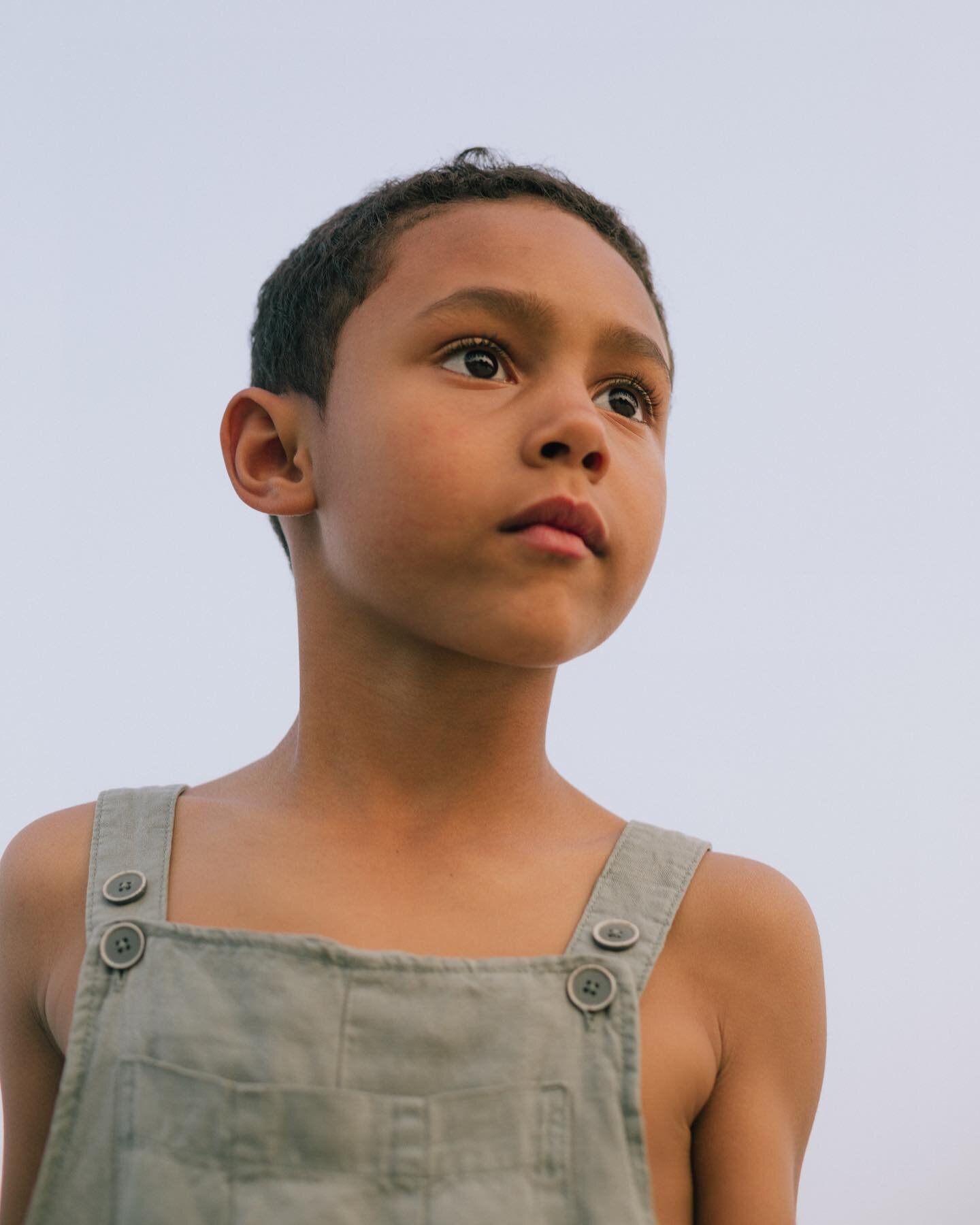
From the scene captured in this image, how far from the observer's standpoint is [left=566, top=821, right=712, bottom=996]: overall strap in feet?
3.21

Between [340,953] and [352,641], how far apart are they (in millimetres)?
272

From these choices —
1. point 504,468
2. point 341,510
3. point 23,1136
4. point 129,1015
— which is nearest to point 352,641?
point 341,510

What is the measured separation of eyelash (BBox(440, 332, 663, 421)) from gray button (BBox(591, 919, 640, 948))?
0.43 meters

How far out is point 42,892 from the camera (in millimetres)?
1063

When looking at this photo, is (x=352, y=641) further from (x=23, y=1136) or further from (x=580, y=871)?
(x=23, y=1136)

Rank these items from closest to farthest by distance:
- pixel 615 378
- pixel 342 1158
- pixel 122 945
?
pixel 342 1158 < pixel 122 945 < pixel 615 378

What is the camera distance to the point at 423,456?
0.96m

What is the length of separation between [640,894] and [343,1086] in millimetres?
278

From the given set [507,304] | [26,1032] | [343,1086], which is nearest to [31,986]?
[26,1032]

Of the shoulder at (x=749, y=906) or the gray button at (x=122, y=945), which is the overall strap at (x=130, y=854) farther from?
the shoulder at (x=749, y=906)

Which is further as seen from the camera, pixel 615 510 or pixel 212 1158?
pixel 615 510

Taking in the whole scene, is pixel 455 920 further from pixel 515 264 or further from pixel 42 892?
pixel 515 264

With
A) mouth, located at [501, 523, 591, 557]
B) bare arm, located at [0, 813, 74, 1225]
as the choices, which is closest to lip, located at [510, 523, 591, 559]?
mouth, located at [501, 523, 591, 557]

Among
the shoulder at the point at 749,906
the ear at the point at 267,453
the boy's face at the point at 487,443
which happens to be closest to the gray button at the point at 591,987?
the shoulder at the point at 749,906
